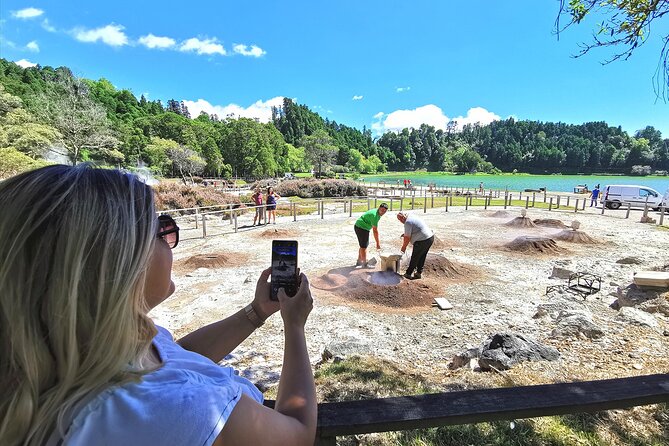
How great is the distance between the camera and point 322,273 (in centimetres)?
884

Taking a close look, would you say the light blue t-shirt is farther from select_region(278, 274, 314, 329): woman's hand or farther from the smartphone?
the smartphone

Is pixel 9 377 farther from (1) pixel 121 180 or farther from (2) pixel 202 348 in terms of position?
(2) pixel 202 348

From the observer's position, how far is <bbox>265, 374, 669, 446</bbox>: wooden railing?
54.5 inches

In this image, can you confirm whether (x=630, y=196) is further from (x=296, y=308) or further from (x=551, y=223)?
(x=296, y=308)

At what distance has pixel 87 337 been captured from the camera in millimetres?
714

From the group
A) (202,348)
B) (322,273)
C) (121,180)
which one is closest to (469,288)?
(322,273)

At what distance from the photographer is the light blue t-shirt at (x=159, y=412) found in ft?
2.11

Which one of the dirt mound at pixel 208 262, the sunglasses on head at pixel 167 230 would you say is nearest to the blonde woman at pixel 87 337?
the sunglasses on head at pixel 167 230

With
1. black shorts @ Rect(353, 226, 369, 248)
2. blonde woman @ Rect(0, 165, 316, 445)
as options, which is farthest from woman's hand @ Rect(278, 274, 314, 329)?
black shorts @ Rect(353, 226, 369, 248)

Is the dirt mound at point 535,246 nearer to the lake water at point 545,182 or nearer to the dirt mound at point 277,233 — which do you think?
the dirt mound at point 277,233

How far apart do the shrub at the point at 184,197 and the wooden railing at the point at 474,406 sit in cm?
1855

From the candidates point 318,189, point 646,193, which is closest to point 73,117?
point 318,189

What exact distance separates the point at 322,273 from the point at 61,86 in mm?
39645

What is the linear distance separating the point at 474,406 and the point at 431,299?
589 centimetres
